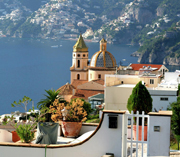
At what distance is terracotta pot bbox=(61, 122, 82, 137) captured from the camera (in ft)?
31.4

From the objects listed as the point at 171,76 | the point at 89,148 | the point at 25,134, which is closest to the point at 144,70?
the point at 171,76

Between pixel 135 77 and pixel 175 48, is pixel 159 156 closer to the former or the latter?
pixel 135 77

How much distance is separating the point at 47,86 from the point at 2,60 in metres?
65.8

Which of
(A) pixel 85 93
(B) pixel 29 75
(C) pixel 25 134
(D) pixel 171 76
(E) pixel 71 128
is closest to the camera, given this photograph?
(C) pixel 25 134

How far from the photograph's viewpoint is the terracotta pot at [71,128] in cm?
956

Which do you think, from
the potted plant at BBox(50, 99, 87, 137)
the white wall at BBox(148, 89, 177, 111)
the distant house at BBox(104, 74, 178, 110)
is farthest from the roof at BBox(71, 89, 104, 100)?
the potted plant at BBox(50, 99, 87, 137)

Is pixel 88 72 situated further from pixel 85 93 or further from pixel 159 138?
pixel 159 138

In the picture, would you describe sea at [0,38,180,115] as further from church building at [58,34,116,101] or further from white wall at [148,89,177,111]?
white wall at [148,89,177,111]

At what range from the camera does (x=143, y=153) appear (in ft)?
27.7

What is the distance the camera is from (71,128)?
377 inches

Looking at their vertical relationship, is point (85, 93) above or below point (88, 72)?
below

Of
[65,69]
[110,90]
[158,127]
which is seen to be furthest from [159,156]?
[65,69]

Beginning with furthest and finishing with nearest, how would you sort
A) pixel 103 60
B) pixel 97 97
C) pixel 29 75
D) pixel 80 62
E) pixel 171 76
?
pixel 29 75
pixel 80 62
pixel 103 60
pixel 97 97
pixel 171 76

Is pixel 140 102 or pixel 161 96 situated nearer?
pixel 140 102
